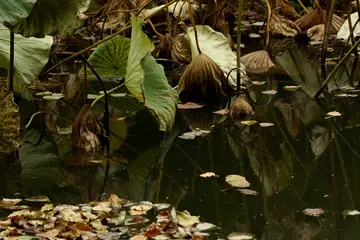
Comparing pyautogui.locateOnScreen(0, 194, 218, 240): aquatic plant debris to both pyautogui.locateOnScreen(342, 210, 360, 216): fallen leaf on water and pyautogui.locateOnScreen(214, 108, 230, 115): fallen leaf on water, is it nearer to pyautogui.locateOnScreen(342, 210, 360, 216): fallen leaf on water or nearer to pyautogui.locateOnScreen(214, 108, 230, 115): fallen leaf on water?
pyautogui.locateOnScreen(342, 210, 360, 216): fallen leaf on water

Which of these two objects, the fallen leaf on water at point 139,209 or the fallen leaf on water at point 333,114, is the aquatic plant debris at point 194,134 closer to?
the fallen leaf on water at point 333,114

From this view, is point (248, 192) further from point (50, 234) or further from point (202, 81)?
point (202, 81)

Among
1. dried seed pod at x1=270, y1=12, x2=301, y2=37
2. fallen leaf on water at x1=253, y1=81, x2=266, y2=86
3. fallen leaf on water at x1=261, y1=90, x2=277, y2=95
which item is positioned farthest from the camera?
dried seed pod at x1=270, y1=12, x2=301, y2=37

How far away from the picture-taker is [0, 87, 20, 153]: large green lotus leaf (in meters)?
3.29

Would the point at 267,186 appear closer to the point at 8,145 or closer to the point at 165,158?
the point at 165,158

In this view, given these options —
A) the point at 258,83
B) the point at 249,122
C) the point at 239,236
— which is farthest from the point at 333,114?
the point at 239,236

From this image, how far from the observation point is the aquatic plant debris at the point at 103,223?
2516mm

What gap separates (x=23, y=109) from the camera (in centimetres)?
417

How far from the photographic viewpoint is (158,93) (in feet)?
11.4

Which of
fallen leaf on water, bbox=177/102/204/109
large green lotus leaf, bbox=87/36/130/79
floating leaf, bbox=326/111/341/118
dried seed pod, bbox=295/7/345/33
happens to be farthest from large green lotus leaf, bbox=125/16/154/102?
dried seed pod, bbox=295/7/345/33

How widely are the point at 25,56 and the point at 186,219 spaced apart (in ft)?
4.39

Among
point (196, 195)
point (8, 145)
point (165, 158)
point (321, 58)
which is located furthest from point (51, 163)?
point (321, 58)

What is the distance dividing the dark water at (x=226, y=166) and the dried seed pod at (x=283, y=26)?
1.91 metres

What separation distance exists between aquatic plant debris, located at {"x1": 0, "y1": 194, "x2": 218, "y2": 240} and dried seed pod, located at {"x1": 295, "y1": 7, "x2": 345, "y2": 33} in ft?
11.7
